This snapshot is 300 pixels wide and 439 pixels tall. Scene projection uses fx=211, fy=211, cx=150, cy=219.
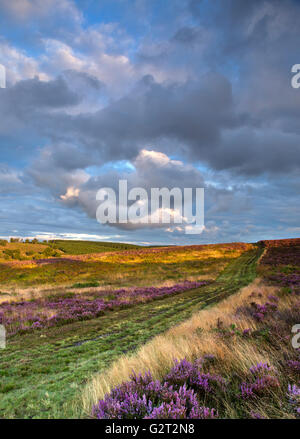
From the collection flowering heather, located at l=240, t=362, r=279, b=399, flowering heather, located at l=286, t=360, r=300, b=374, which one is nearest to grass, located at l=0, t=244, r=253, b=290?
flowering heather, located at l=286, t=360, r=300, b=374

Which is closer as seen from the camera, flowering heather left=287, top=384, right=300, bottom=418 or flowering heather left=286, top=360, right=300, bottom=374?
flowering heather left=287, top=384, right=300, bottom=418

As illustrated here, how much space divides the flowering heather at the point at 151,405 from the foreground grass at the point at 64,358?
0.64m

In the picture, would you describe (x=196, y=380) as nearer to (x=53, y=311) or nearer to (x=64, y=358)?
(x=64, y=358)

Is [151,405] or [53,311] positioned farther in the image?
[53,311]

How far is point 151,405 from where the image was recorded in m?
2.82

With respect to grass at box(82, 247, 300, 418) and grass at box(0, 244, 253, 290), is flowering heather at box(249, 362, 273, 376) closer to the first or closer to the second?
grass at box(82, 247, 300, 418)

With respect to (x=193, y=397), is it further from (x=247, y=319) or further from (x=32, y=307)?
(x=32, y=307)

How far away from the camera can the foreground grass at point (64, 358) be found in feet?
13.8

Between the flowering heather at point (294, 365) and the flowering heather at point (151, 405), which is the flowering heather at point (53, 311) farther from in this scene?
the flowering heather at point (294, 365)

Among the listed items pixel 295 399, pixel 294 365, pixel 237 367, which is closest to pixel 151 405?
pixel 295 399

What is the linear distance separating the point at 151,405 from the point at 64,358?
5397mm

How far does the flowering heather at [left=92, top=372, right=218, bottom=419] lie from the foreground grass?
0.64 metres

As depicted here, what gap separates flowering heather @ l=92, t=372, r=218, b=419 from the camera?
251 centimetres

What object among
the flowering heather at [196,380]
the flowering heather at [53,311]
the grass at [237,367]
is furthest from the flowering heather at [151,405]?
the flowering heather at [53,311]
